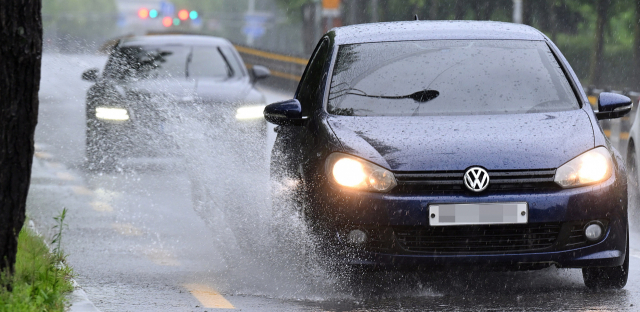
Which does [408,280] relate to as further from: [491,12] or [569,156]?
[491,12]

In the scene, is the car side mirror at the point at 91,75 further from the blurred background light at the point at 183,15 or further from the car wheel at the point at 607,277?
the blurred background light at the point at 183,15

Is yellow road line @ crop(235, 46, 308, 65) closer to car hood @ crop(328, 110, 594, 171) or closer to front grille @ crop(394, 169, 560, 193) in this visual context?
car hood @ crop(328, 110, 594, 171)

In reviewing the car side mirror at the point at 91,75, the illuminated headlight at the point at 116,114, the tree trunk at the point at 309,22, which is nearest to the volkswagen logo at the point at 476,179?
the illuminated headlight at the point at 116,114

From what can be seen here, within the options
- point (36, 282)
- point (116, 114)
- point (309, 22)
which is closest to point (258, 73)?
point (116, 114)

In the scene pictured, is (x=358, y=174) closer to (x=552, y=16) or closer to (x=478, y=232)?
(x=478, y=232)

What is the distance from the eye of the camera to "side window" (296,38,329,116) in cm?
699

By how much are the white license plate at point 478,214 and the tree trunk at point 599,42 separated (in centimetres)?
3012

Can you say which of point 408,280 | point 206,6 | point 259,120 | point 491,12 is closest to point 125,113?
point 259,120

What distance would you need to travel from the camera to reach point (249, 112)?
12.6 m

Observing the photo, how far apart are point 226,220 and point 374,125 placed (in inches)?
98.6

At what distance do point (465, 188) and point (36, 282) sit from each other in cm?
220

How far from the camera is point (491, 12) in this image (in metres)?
46.1

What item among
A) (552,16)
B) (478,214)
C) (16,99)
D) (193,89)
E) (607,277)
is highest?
(16,99)

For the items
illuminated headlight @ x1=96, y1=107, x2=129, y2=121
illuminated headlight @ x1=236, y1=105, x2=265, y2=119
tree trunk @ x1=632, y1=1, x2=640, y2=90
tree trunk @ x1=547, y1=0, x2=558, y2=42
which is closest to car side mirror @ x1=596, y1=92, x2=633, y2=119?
illuminated headlight @ x1=236, y1=105, x2=265, y2=119
